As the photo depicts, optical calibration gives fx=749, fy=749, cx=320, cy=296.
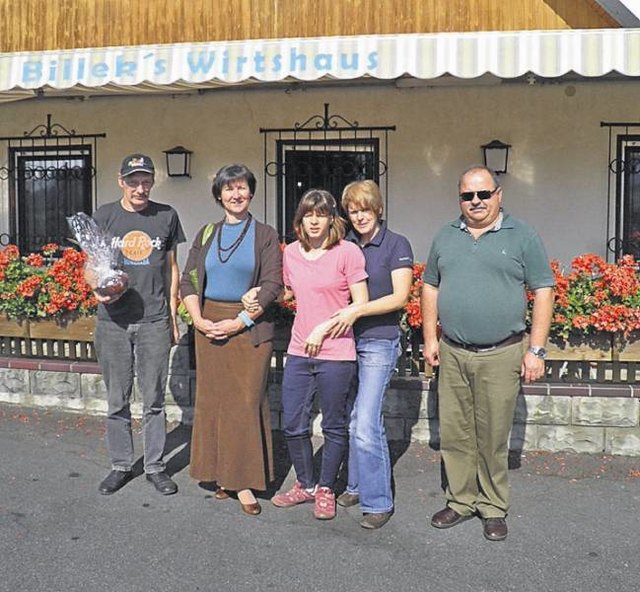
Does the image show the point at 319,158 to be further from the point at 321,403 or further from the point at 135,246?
the point at 321,403

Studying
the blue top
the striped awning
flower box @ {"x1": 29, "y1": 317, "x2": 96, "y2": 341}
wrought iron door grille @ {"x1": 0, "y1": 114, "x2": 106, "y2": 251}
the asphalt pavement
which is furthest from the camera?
wrought iron door grille @ {"x1": 0, "y1": 114, "x2": 106, "y2": 251}

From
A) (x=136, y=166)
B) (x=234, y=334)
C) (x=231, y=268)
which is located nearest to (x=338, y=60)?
(x=136, y=166)

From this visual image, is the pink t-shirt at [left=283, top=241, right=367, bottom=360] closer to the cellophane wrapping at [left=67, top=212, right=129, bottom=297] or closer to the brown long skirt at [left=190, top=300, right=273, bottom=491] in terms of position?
the brown long skirt at [left=190, top=300, right=273, bottom=491]

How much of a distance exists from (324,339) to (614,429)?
2.38 metres

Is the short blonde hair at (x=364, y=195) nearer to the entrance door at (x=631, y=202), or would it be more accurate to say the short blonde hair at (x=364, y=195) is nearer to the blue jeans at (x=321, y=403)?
the blue jeans at (x=321, y=403)

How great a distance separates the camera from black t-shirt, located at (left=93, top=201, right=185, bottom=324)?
421 centimetres

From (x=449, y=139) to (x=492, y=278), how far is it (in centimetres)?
441

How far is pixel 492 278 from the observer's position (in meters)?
3.61

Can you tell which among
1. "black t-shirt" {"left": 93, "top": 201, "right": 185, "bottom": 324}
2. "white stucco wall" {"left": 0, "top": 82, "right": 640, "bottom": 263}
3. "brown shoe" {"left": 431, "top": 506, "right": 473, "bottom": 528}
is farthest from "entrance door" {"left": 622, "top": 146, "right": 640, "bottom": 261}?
"black t-shirt" {"left": 93, "top": 201, "right": 185, "bottom": 324}

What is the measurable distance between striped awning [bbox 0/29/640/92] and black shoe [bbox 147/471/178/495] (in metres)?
3.15

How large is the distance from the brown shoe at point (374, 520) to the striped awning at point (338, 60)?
10.8 feet

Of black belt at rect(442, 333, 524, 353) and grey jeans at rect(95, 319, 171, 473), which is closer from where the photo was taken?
black belt at rect(442, 333, 524, 353)

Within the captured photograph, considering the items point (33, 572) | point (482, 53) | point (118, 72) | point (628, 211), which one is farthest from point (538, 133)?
point (33, 572)

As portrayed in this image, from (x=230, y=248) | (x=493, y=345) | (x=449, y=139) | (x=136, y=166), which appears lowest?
(x=493, y=345)
